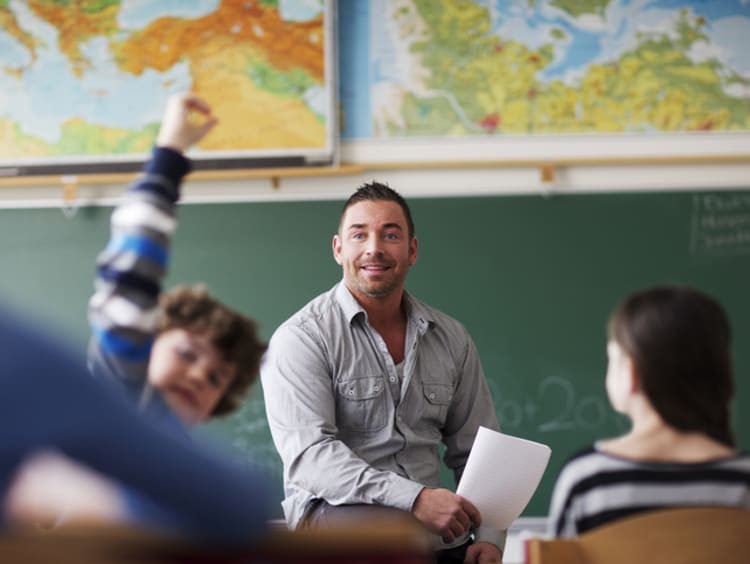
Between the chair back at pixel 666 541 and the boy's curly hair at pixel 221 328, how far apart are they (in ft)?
1.86

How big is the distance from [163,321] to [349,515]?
85 centimetres

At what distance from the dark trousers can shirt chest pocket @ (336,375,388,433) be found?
21cm

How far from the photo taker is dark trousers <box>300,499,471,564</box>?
209 cm

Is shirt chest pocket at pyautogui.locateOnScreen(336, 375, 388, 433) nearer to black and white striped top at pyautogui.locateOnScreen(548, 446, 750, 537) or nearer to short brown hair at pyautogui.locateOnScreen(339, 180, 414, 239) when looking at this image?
short brown hair at pyautogui.locateOnScreen(339, 180, 414, 239)

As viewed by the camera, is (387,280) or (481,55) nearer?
(387,280)

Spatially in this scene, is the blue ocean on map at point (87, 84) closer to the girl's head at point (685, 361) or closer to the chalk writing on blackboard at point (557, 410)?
the chalk writing on blackboard at point (557, 410)

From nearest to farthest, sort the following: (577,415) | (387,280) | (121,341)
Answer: (121,341), (387,280), (577,415)

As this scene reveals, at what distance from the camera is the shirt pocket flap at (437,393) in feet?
7.79

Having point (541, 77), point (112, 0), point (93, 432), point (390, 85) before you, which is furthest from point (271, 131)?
point (93, 432)

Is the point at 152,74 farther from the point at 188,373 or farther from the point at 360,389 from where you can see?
the point at 188,373

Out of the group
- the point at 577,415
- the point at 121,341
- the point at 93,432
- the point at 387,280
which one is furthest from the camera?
the point at 577,415

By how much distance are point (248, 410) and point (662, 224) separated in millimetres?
1850

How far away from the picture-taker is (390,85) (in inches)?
149

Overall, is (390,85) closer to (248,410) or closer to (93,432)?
(248,410)
